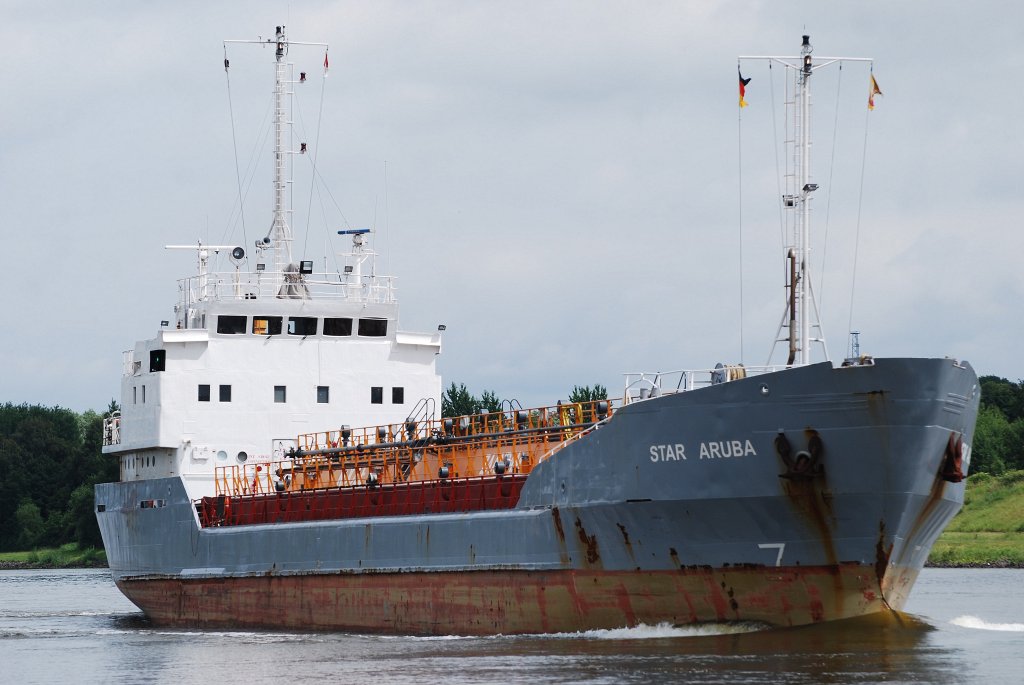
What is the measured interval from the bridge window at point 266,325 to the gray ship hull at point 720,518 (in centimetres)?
883

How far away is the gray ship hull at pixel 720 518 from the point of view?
23.8 meters

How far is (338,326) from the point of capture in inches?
1499

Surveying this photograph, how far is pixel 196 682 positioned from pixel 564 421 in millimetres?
9022

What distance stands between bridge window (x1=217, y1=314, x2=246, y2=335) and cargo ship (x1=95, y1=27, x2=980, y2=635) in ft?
0.16

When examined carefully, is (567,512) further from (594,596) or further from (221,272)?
(221,272)

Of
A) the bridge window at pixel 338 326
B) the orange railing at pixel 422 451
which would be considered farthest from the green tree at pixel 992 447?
the orange railing at pixel 422 451

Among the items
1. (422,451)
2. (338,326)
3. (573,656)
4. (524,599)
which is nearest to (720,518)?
(573,656)

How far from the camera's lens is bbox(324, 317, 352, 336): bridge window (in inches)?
1496

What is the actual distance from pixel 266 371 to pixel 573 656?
599 inches

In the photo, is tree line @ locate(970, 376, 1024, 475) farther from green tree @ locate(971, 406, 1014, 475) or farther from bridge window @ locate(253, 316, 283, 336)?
bridge window @ locate(253, 316, 283, 336)

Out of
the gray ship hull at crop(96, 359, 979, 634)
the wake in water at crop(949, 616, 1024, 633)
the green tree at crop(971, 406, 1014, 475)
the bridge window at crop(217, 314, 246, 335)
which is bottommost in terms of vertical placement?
the wake in water at crop(949, 616, 1024, 633)

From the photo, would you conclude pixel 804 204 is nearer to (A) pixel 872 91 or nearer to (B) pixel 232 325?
(A) pixel 872 91

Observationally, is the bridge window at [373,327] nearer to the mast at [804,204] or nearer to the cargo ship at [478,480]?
the cargo ship at [478,480]

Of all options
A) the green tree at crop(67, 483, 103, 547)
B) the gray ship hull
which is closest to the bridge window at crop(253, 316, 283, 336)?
the gray ship hull
